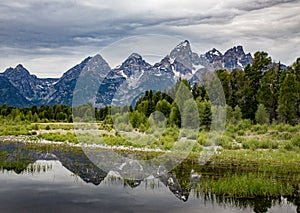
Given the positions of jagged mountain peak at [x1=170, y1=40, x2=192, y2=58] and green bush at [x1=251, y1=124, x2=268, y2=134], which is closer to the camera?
jagged mountain peak at [x1=170, y1=40, x2=192, y2=58]

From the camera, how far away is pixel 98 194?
15359 mm

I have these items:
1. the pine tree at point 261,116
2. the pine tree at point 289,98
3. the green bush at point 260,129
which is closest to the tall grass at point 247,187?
the green bush at point 260,129

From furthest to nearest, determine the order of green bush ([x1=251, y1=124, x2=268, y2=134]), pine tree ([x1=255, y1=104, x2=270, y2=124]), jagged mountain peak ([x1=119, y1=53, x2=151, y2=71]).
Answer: pine tree ([x1=255, y1=104, x2=270, y2=124]) → green bush ([x1=251, y1=124, x2=268, y2=134]) → jagged mountain peak ([x1=119, y1=53, x2=151, y2=71])

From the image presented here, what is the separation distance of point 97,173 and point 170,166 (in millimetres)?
3678

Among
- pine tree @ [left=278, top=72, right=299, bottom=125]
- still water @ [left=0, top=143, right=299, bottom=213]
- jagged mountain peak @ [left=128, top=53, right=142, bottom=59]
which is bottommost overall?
still water @ [left=0, top=143, right=299, bottom=213]

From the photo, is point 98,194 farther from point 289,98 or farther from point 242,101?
point 242,101

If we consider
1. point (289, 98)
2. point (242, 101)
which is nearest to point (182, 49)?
point (289, 98)

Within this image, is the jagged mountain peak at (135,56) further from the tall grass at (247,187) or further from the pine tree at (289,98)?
the pine tree at (289,98)

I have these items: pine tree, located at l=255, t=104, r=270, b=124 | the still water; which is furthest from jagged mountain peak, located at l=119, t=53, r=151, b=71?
pine tree, located at l=255, t=104, r=270, b=124

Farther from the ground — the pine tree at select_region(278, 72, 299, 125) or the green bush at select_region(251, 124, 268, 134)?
the pine tree at select_region(278, 72, 299, 125)

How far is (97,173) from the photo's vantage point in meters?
19.5

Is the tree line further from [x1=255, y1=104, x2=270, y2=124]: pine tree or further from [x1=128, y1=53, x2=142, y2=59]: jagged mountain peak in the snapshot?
[x1=128, y1=53, x2=142, y2=59]: jagged mountain peak

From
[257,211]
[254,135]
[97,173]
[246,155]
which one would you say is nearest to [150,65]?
[97,173]

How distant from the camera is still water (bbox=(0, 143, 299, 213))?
13.5 metres
